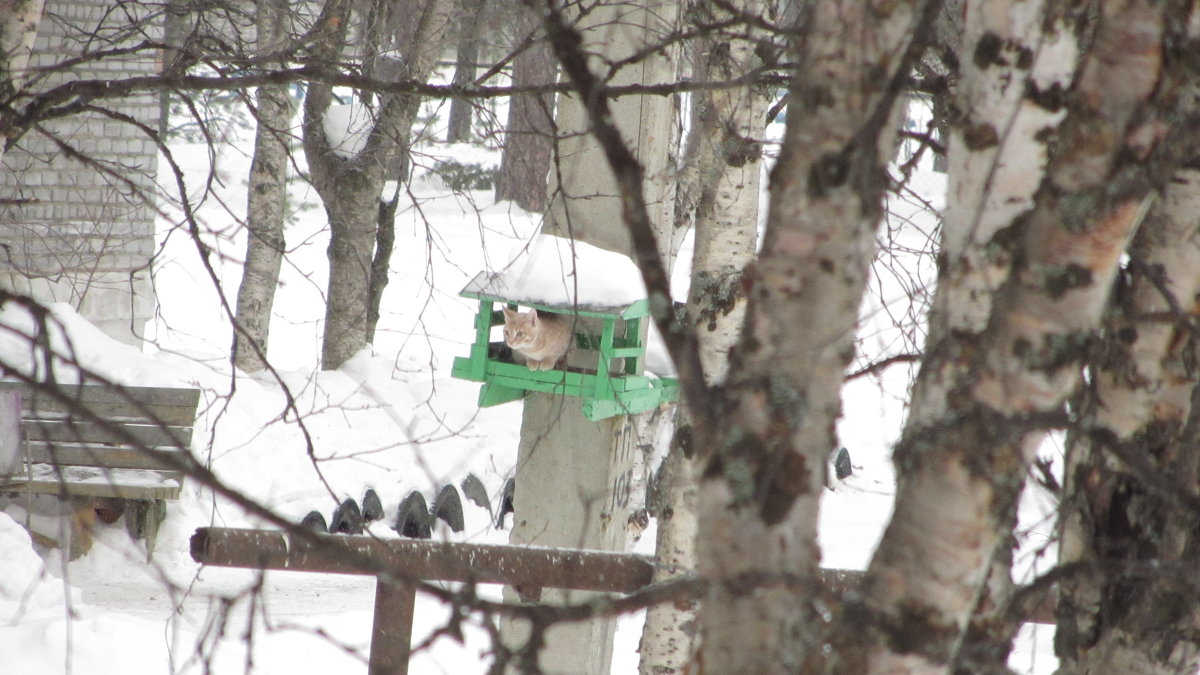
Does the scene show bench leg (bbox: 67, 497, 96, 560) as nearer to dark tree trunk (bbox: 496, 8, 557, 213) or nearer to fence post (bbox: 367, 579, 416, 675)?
dark tree trunk (bbox: 496, 8, 557, 213)

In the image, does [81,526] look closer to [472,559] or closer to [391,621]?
[391,621]

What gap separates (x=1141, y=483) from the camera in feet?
5.24

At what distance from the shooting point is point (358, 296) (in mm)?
9453

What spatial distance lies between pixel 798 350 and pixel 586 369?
2.59 metres

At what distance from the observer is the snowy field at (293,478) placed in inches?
126

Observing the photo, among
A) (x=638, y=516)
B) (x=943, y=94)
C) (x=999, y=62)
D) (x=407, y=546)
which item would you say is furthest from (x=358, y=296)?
(x=999, y=62)

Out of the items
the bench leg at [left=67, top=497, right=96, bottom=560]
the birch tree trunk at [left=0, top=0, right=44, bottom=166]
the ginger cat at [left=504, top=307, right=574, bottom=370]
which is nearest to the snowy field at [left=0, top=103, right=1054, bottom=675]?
the bench leg at [left=67, top=497, right=96, bottom=560]

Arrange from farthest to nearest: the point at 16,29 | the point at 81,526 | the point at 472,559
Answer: the point at 81,526 → the point at 16,29 → the point at 472,559

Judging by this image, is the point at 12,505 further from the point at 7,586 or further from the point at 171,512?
the point at 7,586

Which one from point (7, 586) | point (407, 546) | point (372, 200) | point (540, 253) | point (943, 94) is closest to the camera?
point (943, 94)


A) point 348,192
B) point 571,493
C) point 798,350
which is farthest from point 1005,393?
point 348,192

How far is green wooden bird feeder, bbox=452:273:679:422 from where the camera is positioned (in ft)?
11.2

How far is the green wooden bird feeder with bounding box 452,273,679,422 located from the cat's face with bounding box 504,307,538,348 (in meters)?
0.07

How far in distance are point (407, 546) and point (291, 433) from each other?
631 centimetres
